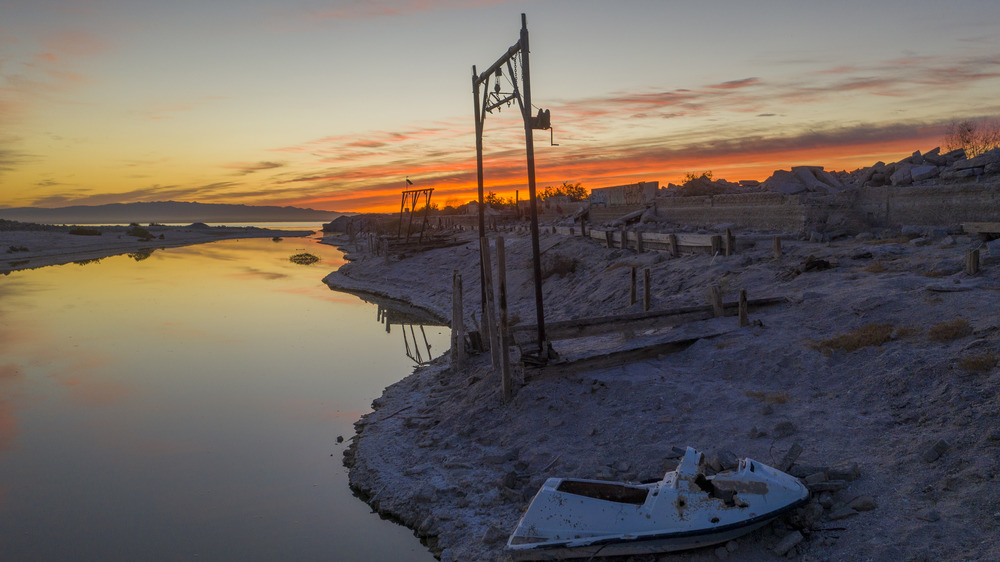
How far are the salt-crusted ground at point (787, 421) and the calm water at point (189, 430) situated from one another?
1.03 m

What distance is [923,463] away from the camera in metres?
6.10

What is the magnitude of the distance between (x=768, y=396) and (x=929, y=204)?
11889 mm

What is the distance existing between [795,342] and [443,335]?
42.1ft

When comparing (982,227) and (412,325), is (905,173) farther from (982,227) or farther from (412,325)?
(412,325)

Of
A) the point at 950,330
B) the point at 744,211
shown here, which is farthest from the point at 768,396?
the point at 744,211

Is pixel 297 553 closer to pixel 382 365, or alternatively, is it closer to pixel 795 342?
pixel 795 342

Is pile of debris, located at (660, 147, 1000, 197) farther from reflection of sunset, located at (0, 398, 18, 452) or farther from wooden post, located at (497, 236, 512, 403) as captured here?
reflection of sunset, located at (0, 398, 18, 452)

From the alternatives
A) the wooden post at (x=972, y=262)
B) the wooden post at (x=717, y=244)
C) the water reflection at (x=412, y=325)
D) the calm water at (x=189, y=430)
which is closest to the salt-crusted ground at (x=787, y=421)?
the wooden post at (x=972, y=262)

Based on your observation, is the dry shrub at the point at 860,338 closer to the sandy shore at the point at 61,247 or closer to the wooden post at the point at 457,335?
the wooden post at the point at 457,335

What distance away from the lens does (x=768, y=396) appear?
8.51 meters

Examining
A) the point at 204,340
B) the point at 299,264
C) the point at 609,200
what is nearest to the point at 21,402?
the point at 204,340

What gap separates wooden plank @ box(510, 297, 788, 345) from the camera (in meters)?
10.5

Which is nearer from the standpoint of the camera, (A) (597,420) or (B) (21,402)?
(A) (597,420)

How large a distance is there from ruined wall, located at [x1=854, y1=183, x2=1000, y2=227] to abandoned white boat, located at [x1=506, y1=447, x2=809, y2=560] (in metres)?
13.6
